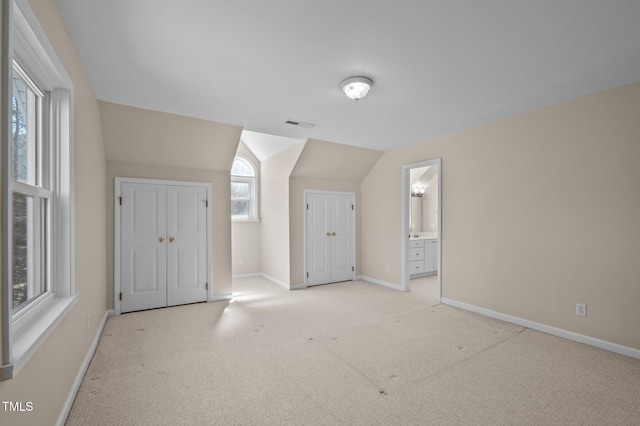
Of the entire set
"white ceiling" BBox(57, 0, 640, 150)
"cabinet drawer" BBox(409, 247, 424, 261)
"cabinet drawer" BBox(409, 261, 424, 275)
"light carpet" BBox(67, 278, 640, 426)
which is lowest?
"light carpet" BBox(67, 278, 640, 426)

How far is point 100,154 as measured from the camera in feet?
11.1

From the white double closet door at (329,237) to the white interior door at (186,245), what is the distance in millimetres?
1765

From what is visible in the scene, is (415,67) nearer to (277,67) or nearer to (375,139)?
(277,67)

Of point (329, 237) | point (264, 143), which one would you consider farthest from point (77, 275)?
point (329, 237)

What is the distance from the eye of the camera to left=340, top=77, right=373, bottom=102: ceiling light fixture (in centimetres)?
257

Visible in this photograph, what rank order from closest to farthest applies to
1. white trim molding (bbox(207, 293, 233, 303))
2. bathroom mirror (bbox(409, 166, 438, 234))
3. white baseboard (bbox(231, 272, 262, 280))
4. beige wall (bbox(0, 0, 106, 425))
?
beige wall (bbox(0, 0, 106, 425)), white trim molding (bbox(207, 293, 233, 303)), white baseboard (bbox(231, 272, 262, 280)), bathroom mirror (bbox(409, 166, 438, 234))

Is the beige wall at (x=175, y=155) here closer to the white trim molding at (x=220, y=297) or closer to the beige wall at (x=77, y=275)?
the white trim molding at (x=220, y=297)

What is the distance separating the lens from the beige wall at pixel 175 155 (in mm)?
3475

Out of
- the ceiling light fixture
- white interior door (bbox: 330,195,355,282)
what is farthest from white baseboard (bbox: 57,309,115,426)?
white interior door (bbox: 330,195,355,282)

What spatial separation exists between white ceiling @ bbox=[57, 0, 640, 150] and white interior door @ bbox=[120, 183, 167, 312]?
4.34ft

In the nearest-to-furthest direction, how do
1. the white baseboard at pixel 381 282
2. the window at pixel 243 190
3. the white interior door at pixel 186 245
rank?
the white interior door at pixel 186 245
the white baseboard at pixel 381 282
the window at pixel 243 190

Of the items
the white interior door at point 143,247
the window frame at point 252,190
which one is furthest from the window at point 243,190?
the white interior door at point 143,247

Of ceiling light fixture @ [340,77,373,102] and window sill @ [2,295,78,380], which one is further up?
ceiling light fixture @ [340,77,373,102]

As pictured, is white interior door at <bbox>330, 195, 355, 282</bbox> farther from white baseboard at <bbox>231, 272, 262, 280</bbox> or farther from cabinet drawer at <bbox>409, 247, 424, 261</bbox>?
white baseboard at <bbox>231, 272, 262, 280</bbox>
